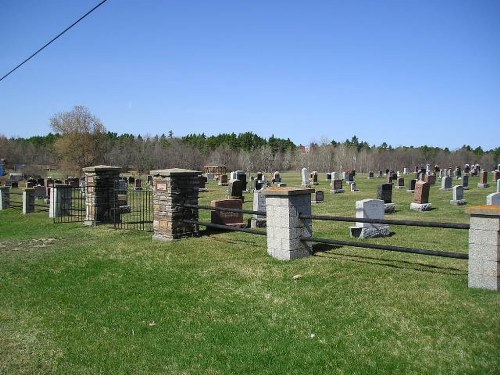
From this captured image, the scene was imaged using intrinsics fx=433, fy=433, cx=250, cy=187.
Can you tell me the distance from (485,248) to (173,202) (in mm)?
6707

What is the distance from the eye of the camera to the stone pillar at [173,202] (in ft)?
33.2

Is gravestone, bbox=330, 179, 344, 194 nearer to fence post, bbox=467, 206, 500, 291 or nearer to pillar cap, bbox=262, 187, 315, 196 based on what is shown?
pillar cap, bbox=262, 187, 315, 196

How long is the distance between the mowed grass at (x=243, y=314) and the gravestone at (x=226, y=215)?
8.24 ft

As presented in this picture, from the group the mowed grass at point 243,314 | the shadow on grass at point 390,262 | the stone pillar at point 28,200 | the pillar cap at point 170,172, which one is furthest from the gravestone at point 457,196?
the stone pillar at point 28,200

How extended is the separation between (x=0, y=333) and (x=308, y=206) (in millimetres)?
5083

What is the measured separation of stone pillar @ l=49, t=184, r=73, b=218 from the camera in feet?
53.8

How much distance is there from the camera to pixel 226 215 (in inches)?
473

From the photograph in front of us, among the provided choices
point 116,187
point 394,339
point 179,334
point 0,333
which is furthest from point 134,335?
point 116,187

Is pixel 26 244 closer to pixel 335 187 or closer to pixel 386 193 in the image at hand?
pixel 386 193

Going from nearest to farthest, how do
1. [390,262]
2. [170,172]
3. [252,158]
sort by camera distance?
[390,262] → [170,172] → [252,158]

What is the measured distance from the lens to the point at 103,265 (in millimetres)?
8375

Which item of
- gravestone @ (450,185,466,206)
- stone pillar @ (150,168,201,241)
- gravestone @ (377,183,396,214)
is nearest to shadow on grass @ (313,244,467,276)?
stone pillar @ (150,168,201,241)

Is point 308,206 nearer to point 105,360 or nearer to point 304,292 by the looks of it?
point 304,292

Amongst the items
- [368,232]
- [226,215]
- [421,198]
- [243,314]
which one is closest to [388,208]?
[421,198]
